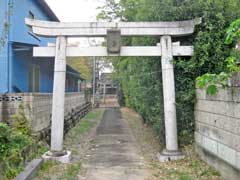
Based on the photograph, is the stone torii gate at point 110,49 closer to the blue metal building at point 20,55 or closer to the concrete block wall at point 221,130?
the concrete block wall at point 221,130

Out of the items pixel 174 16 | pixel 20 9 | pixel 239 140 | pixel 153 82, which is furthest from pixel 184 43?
pixel 20 9

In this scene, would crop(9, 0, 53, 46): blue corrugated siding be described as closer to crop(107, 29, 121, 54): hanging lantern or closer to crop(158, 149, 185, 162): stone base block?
crop(107, 29, 121, 54): hanging lantern

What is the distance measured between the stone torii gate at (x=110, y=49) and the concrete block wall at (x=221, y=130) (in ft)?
2.99

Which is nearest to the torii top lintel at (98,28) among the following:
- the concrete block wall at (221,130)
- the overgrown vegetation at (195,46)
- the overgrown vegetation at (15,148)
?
the overgrown vegetation at (195,46)

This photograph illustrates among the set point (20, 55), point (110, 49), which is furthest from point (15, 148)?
point (20, 55)

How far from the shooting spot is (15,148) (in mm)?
7062

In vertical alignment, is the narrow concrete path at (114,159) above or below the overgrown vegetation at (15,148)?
below

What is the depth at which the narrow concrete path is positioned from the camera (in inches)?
312

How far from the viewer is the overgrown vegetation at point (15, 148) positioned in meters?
6.36

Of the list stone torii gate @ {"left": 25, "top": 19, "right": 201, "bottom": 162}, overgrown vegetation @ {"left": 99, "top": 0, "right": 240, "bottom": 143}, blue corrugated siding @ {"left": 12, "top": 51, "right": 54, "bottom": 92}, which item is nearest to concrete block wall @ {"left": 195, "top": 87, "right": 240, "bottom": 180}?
overgrown vegetation @ {"left": 99, "top": 0, "right": 240, "bottom": 143}

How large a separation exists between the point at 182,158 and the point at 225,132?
2410 mm

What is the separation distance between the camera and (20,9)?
14.3 m

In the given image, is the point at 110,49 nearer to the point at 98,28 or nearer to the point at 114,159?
the point at 98,28

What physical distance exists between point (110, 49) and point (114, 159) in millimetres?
2957
